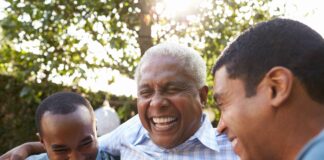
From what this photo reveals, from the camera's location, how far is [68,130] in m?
3.10

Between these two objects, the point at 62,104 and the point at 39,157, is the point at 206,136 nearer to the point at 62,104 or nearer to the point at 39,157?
the point at 62,104

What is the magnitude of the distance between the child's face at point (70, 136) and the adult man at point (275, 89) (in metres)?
1.41

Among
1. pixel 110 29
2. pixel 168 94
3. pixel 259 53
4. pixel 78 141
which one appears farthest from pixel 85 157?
pixel 110 29

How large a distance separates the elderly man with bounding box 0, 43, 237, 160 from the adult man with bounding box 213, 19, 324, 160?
115 centimetres

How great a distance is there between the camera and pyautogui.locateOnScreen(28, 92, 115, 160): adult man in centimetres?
308

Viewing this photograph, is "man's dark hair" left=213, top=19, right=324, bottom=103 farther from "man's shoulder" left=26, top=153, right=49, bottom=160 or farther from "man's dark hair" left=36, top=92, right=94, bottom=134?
"man's shoulder" left=26, top=153, right=49, bottom=160

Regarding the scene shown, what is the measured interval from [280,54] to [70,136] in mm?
1709

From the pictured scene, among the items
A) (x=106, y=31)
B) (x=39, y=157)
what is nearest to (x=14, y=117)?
(x=106, y=31)

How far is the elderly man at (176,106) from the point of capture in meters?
3.03

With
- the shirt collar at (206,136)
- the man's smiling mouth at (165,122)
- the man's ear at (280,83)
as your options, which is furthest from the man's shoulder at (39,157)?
the man's ear at (280,83)

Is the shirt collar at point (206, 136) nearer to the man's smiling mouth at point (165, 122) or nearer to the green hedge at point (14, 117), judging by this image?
the man's smiling mouth at point (165, 122)

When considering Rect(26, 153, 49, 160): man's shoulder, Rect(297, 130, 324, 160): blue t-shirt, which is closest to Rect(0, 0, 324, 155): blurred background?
Rect(26, 153, 49, 160): man's shoulder

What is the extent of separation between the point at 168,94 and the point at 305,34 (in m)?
1.36

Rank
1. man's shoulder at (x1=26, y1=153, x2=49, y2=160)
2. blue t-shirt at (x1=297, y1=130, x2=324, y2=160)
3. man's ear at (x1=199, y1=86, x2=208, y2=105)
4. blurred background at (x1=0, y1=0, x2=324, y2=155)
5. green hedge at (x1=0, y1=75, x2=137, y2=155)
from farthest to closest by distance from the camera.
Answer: green hedge at (x1=0, y1=75, x2=137, y2=155), blurred background at (x1=0, y1=0, x2=324, y2=155), man's shoulder at (x1=26, y1=153, x2=49, y2=160), man's ear at (x1=199, y1=86, x2=208, y2=105), blue t-shirt at (x1=297, y1=130, x2=324, y2=160)
